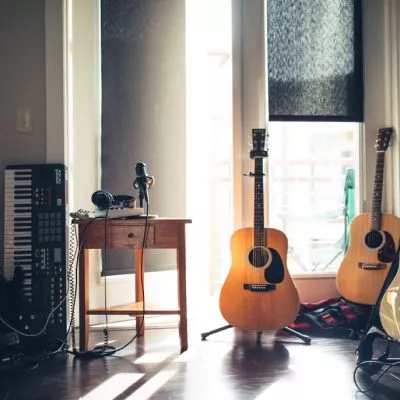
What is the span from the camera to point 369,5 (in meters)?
3.03

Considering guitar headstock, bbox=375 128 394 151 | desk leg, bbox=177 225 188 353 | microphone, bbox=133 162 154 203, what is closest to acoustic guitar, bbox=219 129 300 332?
desk leg, bbox=177 225 188 353

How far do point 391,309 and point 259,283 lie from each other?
27.7 inches

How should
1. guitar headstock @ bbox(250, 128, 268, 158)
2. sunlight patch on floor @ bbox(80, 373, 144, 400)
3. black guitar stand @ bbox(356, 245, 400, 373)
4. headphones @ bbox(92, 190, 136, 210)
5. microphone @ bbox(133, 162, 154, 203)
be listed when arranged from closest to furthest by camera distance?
1. sunlight patch on floor @ bbox(80, 373, 144, 400)
2. black guitar stand @ bbox(356, 245, 400, 373)
3. headphones @ bbox(92, 190, 136, 210)
4. microphone @ bbox(133, 162, 154, 203)
5. guitar headstock @ bbox(250, 128, 268, 158)

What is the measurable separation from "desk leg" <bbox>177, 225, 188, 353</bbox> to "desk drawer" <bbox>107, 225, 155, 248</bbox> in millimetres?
139

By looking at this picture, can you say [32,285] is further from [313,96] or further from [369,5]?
[369,5]

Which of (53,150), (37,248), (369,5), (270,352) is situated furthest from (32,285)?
(369,5)

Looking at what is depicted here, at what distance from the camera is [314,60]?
303 centimetres

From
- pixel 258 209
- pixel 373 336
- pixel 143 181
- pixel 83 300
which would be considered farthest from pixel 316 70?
pixel 83 300

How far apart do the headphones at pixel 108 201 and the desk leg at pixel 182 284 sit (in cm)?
29

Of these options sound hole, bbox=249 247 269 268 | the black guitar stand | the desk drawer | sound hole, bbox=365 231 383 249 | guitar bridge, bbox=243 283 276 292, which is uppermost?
Result: the desk drawer

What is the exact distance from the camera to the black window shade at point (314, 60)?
2990 mm

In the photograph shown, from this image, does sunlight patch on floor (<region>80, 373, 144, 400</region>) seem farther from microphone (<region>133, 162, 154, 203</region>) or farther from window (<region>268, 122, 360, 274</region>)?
window (<region>268, 122, 360, 274</region>)

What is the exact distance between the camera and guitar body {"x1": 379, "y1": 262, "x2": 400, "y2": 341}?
187 centimetres

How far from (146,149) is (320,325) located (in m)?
1.47
